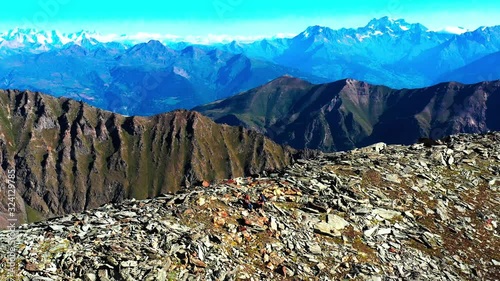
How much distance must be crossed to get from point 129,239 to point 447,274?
1796 centimetres

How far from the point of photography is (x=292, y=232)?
2517 cm

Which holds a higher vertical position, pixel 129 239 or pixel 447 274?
pixel 129 239

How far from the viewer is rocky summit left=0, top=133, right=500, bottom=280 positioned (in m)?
20.5

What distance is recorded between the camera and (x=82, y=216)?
25562 mm

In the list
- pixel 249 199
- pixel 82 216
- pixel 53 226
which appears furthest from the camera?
pixel 249 199

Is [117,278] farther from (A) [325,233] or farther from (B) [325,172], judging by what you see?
(B) [325,172]

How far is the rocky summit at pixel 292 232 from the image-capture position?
20.5 m

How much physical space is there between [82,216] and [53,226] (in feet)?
9.07

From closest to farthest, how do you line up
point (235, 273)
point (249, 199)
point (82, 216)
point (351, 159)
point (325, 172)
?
point (235, 273) < point (82, 216) < point (249, 199) < point (325, 172) < point (351, 159)

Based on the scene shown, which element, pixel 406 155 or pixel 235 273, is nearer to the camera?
pixel 235 273

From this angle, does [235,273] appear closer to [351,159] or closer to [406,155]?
[351,159]

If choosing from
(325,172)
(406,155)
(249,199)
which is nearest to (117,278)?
(249,199)

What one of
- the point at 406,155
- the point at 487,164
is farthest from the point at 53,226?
the point at 487,164

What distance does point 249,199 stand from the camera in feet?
91.0
